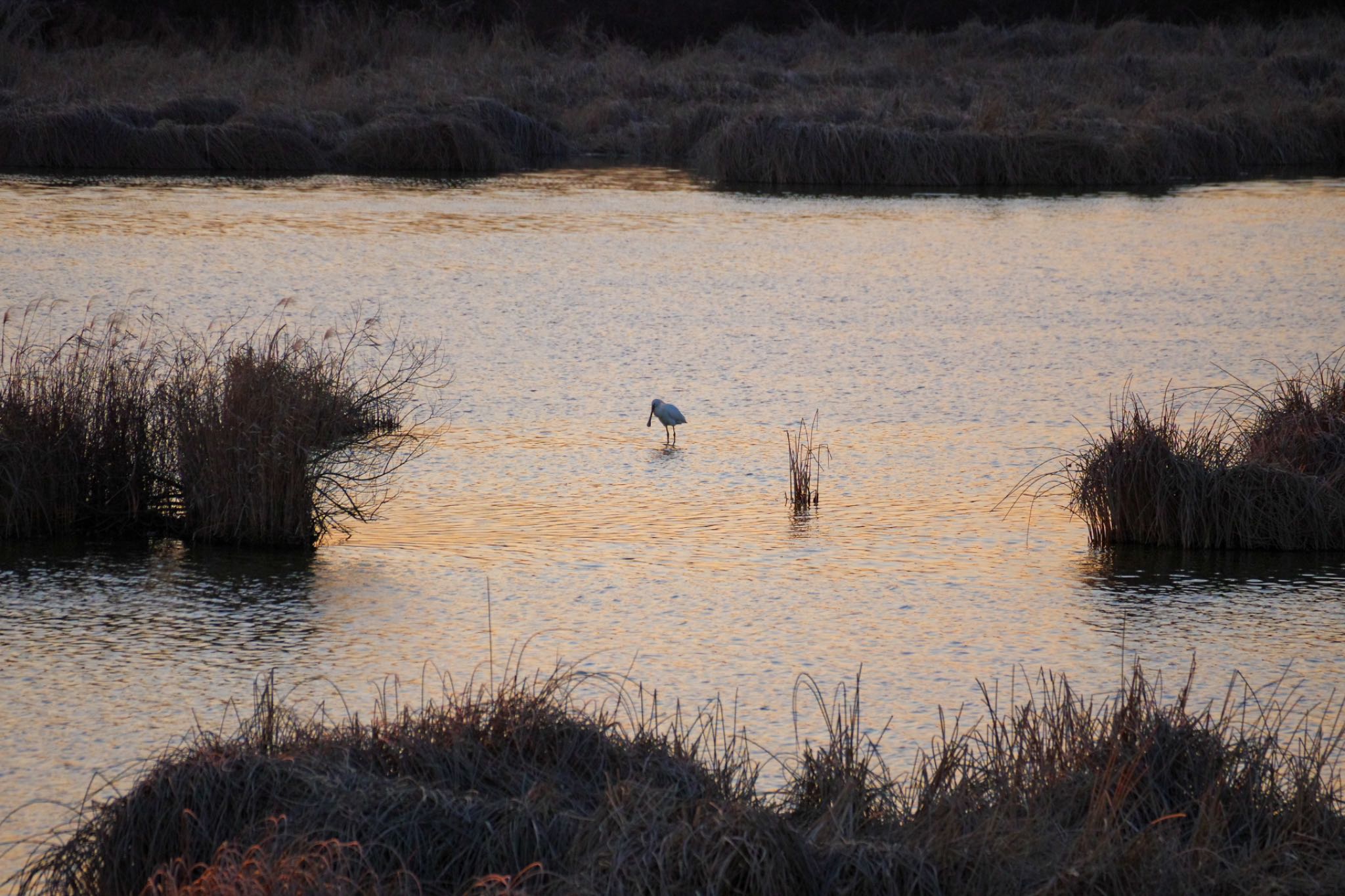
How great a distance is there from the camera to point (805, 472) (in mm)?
6691

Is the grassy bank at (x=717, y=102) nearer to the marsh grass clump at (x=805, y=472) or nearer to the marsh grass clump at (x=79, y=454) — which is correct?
the marsh grass clump at (x=805, y=472)

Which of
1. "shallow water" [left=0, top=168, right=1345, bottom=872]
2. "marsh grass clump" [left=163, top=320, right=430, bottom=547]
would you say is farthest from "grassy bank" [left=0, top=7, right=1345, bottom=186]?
"marsh grass clump" [left=163, top=320, right=430, bottom=547]

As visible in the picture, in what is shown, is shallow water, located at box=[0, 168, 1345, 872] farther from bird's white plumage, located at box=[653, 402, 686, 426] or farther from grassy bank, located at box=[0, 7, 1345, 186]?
grassy bank, located at box=[0, 7, 1345, 186]

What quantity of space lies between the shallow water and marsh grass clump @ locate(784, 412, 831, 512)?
0.08m

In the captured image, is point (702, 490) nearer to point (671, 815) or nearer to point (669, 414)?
point (669, 414)

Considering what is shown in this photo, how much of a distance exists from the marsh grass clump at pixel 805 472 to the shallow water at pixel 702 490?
0.08 m

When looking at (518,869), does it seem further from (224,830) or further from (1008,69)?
(1008,69)

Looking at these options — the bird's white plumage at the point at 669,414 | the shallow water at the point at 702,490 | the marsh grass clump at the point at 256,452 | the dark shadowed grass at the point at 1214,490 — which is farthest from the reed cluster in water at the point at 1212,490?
the marsh grass clump at the point at 256,452

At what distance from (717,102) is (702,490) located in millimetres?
18098

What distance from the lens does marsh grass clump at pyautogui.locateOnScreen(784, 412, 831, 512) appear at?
21.6 feet

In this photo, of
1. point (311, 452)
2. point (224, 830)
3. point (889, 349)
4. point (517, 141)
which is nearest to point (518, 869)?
point (224, 830)

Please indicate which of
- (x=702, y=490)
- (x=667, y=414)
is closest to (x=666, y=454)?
(x=667, y=414)

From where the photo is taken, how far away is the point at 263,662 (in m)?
4.85

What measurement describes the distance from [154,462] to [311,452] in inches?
24.2
